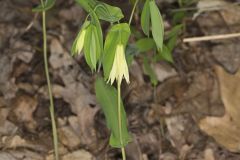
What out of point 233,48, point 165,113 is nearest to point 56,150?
point 165,113

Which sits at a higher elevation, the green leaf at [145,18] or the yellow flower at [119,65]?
the green leaf at [145,18]

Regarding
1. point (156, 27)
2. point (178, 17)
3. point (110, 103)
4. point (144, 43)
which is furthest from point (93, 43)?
point (178, 17)

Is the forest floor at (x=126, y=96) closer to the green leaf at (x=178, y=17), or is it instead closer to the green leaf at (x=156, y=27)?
the green leaf at (x=178, y=17)

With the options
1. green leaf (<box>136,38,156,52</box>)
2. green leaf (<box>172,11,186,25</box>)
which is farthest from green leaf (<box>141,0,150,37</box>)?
green leaf (<box>172,11,186,25</box>)

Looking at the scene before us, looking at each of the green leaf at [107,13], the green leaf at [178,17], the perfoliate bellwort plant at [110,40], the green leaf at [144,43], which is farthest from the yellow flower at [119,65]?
the green leaf at [178,17]

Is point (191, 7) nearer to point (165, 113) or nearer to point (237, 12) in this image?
point (237, 12)

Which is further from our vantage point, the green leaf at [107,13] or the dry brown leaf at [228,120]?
the dry brown leaf at [228,120]

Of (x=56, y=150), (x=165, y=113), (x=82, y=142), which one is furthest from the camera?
(x=165, y=113)
